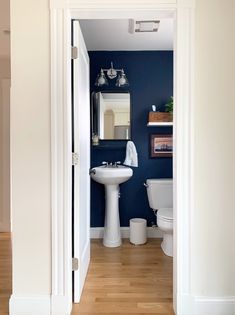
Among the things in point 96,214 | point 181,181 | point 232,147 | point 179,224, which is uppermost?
point 232,147

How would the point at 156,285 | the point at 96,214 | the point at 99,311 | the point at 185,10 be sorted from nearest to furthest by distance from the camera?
the point at 185,10 → the point at 99,311 → the point at 156,285 → the point at 96,214

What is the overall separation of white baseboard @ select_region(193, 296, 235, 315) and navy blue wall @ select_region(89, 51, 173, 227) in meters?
1.77

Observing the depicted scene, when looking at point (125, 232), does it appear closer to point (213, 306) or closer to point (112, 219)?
point (112, 219)

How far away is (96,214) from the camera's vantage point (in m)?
3.64

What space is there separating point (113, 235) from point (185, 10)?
2.44 m

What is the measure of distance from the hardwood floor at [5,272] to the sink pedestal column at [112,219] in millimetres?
1092

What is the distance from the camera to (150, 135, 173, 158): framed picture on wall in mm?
3605

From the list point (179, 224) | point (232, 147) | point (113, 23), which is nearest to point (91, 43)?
point (113, 23)

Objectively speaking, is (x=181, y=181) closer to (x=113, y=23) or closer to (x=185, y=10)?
(x=185, y=10)

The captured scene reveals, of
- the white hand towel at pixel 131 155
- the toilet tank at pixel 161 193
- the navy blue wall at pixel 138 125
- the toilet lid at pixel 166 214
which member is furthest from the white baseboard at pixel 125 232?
the white hand towel at pixel 131 155

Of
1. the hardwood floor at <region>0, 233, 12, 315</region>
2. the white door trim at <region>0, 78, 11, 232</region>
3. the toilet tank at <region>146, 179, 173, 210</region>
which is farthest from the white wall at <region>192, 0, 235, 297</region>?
the white door trim at <region>0, 78, 11, 232</region>

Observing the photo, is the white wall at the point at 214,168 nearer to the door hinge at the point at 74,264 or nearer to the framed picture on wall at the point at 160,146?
the door hinge at the point at 74,264

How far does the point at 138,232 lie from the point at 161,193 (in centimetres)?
54

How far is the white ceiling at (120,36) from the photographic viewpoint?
2785mm
